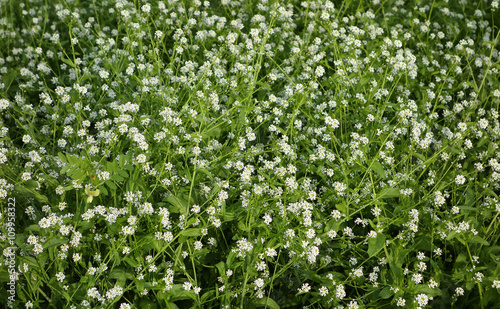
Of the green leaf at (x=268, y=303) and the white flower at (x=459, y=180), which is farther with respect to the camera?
the white flower at (x=459, y=180)

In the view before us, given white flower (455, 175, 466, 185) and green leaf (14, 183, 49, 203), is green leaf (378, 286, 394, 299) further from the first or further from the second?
green leaf (14, 183, 49, 203)

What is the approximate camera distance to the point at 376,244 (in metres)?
2.50

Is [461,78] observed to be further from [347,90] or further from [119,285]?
[119,285]

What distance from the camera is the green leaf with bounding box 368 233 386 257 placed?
2469mm

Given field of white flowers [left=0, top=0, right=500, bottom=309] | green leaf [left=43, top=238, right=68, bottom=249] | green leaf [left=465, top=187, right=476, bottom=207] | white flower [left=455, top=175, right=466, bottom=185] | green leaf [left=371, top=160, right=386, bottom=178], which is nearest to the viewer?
green leaf [left=43, top=238, right=68, bottom=249]

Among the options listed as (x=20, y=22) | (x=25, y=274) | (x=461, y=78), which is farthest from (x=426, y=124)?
(x=20, y=22)

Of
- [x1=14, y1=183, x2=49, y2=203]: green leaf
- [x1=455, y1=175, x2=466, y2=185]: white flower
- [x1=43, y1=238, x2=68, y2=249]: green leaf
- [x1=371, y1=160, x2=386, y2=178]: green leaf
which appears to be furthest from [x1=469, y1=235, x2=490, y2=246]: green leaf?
[x1=14, y1=183, x2=49, y2=203]: green leaf

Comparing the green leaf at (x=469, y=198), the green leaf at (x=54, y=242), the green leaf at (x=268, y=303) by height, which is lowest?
the green leaf at (x=268, y=303)

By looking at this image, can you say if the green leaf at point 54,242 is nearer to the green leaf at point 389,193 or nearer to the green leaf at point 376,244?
the green leaf at point 376,244

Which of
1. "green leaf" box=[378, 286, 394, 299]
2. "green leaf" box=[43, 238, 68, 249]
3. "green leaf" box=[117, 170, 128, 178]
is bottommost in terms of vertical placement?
"green leaf" box=[378, 286, 394, 299]

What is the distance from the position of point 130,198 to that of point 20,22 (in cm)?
317

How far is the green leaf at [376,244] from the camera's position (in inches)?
97.2

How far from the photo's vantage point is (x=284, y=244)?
2.58 metres

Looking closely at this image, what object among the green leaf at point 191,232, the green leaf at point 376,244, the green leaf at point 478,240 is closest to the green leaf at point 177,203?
the green leaf at point 191,232
